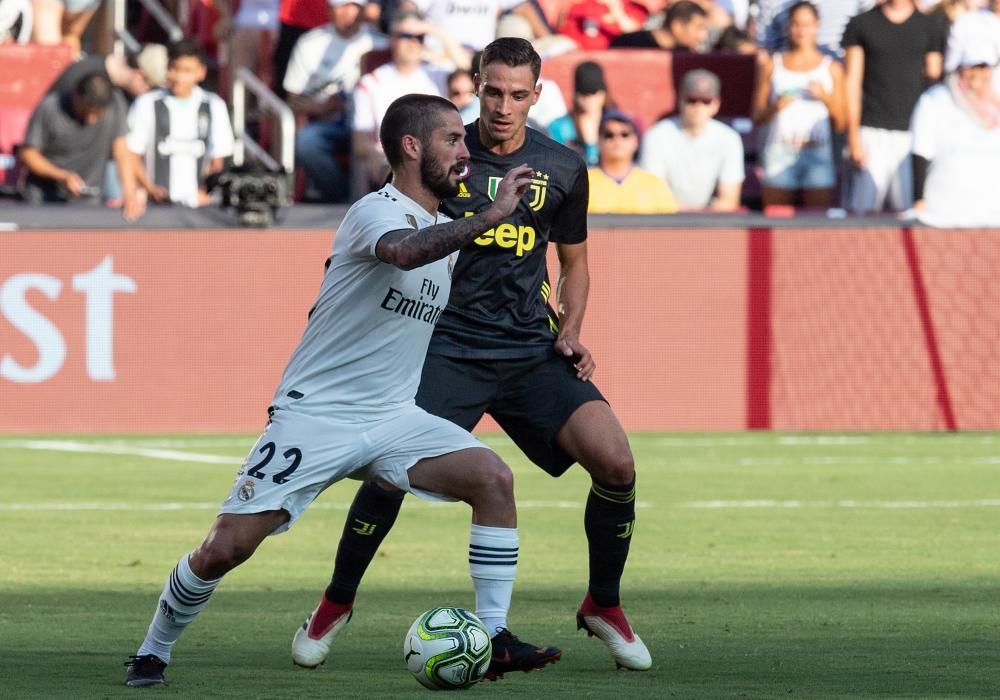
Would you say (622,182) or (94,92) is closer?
(94,92)

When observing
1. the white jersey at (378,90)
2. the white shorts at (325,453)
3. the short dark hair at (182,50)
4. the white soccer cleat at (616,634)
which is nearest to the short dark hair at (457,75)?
the white jersey at (378,90)

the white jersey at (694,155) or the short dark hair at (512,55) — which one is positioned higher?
the short dark hair at (512,55)

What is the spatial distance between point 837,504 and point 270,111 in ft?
25.4

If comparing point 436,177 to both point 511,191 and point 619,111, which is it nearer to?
point 511,191

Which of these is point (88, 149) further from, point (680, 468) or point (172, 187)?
point (680, 468)

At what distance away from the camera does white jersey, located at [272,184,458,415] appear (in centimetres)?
614

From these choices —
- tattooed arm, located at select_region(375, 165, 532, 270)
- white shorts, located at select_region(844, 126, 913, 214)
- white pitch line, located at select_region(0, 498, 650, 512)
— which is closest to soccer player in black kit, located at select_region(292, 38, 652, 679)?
tattooed arm, located at select_region(375, 165, 532, 270)

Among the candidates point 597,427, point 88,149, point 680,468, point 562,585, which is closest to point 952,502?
point 680,468

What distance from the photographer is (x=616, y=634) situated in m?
6.59

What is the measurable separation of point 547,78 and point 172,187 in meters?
3.44

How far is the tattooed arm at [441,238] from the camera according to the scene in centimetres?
581

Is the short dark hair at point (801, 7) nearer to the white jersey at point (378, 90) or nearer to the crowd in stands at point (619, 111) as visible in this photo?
the crowd in stands at point (619, 111)

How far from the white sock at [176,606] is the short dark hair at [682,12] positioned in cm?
1285

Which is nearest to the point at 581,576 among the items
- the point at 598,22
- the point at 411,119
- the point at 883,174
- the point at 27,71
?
the point at 411,119
